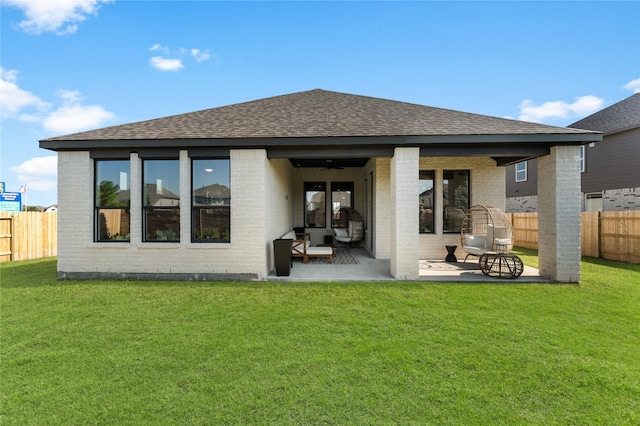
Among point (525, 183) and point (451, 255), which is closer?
point (451, 255)

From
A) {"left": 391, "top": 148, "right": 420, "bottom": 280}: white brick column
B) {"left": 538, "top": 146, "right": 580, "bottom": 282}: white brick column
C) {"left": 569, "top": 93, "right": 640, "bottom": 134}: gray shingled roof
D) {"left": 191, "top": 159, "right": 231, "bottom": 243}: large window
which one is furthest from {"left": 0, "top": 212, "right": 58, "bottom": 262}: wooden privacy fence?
{"left": 569, "top": 93, "right": 640, "bottom": 134}: gray shingled roof

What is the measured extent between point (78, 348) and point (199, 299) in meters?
2.07

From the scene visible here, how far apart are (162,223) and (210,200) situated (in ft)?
4.64

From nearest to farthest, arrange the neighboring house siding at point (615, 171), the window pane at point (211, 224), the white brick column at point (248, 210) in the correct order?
the white brick column at point (248, 210)
the window pane at point (211, 224)
the neighboring house siding at point (615, 171)

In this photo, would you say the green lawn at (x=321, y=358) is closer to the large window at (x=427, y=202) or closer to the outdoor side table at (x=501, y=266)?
the outdoor side table at (x=501, y=266)

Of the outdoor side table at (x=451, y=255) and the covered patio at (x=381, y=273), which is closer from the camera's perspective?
the covered patio at (x=381, y=273)

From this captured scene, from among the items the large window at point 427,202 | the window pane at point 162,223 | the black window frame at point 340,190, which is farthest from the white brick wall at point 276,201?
the large window at point 427,202

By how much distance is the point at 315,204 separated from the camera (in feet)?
43.8

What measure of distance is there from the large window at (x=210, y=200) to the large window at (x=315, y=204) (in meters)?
6.23

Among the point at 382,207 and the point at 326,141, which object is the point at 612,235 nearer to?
the point at 382,207

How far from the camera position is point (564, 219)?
6.70 m

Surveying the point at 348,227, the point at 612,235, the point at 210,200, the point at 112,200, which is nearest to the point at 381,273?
the point at 210,200

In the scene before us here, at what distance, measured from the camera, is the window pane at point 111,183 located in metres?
7.36

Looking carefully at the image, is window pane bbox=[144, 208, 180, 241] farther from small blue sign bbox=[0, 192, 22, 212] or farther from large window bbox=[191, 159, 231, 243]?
small blue sign bbox=[0, 192, 22, 212]
